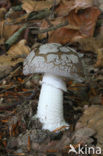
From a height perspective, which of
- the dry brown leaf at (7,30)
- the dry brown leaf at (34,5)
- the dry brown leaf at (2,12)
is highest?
the dry brown leaf at (34,5)

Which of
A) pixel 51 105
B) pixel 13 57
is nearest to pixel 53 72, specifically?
pixel 51 105

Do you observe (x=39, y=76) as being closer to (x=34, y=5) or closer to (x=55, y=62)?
(x=55, y=62)

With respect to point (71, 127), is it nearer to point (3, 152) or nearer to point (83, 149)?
point (83, 149)

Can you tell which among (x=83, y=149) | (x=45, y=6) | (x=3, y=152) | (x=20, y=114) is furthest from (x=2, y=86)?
(x=45, y=6)

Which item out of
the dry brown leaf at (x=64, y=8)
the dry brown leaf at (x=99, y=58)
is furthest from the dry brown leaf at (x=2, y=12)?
the dry brown leaf at (x=99, y=58)

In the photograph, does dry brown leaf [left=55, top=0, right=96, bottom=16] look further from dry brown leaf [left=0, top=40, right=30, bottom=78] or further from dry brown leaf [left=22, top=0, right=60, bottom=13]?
dry brown leaf [left=0, top=40, right=30, bottom=78]

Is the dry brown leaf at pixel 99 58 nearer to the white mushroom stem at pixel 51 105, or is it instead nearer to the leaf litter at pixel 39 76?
the leaf litter at pixel 39 76
